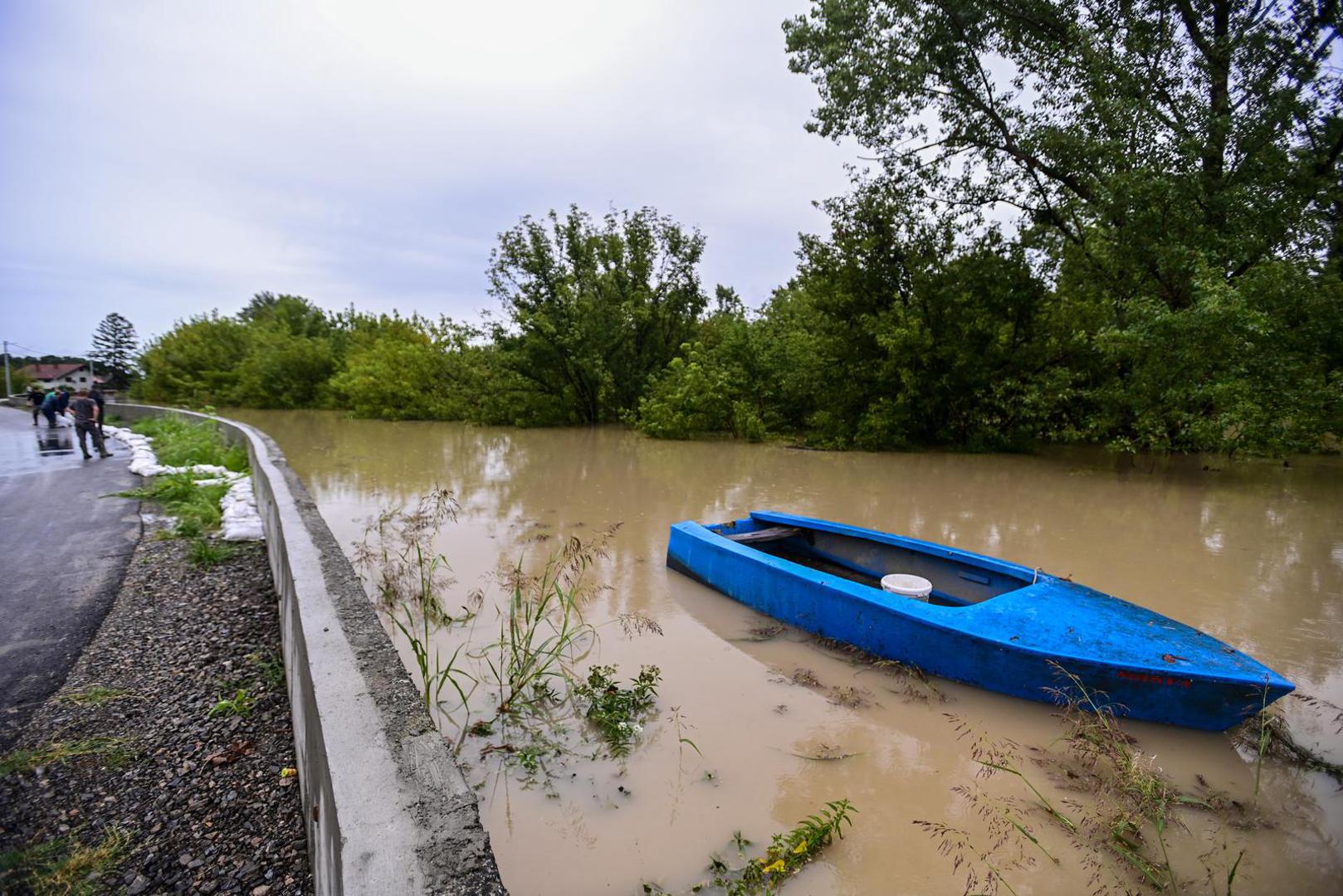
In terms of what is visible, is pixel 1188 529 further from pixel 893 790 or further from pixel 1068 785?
pixel 893 790

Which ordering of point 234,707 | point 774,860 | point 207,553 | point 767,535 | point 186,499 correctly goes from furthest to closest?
point 186,499, point 767,535, point 207,553, point 234,707, point 774,860

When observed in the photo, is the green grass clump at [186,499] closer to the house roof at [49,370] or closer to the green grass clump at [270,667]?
the green grass clump at [270,667]

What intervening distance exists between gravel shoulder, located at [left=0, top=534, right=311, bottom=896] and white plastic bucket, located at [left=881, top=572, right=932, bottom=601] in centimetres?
359

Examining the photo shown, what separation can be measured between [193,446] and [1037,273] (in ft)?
56.4

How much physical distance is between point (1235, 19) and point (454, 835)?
55.7 ft

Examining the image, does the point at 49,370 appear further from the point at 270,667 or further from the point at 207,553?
the point at 270,667

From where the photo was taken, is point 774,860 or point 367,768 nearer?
point 367,768

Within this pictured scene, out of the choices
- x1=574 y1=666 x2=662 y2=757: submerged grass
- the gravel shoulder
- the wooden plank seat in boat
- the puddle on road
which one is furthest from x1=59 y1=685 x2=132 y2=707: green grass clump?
the puddle on road

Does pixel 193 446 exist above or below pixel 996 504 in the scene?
above

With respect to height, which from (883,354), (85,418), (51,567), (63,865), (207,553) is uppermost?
(883,354)

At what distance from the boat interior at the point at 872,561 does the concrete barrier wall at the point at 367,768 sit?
3.49 meters

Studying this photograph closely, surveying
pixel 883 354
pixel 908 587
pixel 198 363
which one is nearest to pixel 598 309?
pixel 883 354

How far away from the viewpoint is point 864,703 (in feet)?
12.2

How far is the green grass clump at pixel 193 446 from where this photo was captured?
1043 cm
